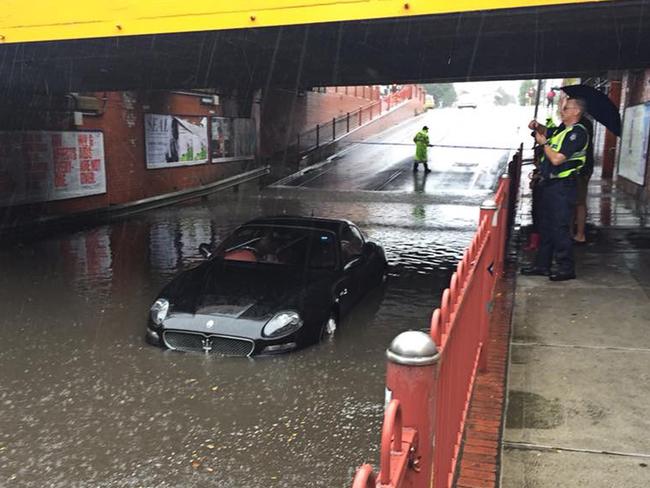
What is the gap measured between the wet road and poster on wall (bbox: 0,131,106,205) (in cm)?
346

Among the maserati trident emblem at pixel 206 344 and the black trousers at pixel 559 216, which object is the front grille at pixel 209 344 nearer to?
the maserati trident emblem at pixel 206 344

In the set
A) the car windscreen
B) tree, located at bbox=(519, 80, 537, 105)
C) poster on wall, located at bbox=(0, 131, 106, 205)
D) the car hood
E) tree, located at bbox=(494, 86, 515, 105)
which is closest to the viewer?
the car hood

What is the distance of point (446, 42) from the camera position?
892 centimetres

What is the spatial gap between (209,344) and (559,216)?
12.6 ft

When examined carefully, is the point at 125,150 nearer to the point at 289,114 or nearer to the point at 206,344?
the point at 289,114

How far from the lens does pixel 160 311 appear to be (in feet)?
19.6

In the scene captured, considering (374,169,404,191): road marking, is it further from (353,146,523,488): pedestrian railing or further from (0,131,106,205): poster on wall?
(353,146,523,488): pedestrian railing

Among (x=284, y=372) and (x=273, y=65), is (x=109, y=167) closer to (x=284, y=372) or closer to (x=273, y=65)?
(x=273, y=65)

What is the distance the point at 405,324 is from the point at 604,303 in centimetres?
206

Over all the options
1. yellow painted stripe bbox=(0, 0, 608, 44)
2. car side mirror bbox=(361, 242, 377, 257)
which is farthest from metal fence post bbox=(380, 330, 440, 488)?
car side mirror bbox=(361, 242, 377, 257)

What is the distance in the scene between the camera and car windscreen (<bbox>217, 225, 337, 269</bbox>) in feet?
22.6

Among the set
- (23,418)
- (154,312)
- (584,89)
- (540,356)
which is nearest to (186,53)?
(154,312)

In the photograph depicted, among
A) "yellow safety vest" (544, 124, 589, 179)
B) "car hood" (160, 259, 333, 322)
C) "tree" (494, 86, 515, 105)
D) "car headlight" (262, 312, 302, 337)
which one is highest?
"tree" (494, 86, 515, 105)

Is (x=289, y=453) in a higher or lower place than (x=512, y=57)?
lower
